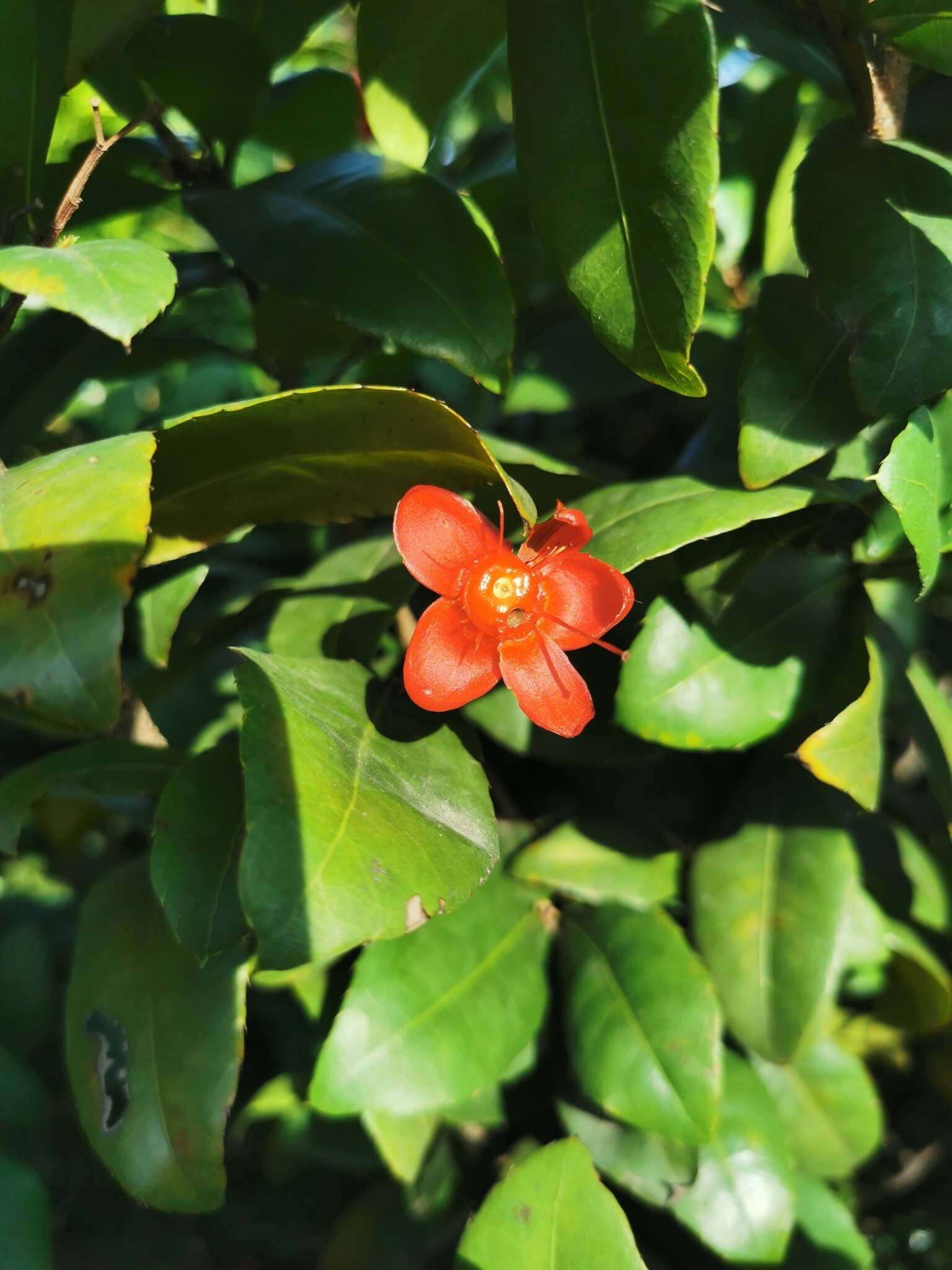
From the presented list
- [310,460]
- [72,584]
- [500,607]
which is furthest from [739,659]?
[72,584]

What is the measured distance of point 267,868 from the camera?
1.43ft

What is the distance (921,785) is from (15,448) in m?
0.97

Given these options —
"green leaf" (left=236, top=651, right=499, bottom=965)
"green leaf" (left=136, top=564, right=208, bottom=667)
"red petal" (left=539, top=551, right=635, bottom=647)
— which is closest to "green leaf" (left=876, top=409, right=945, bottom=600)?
"red petal" (left=539, top=551, right=635, bottom=647)

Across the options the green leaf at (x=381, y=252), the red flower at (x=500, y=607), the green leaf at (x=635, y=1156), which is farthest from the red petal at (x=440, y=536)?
the green leaf at (x=635, y=1156)

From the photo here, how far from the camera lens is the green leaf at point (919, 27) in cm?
55

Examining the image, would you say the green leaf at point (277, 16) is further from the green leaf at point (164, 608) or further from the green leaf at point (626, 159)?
the green leaf at point (164, 608)

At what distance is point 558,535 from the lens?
21.5 inches

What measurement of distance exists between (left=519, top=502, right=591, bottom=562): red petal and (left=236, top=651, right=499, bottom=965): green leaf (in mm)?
134

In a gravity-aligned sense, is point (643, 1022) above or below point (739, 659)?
below

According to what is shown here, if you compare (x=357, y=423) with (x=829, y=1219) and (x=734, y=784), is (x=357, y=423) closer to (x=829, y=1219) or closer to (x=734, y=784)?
(x=734, y=784)

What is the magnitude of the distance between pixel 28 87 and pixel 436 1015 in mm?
634

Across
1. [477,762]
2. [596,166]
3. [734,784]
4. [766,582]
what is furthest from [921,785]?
[596,166]

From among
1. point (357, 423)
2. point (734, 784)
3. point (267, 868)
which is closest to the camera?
point (267, 868)

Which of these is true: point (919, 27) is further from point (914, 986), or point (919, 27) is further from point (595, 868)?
point (914, 986)
